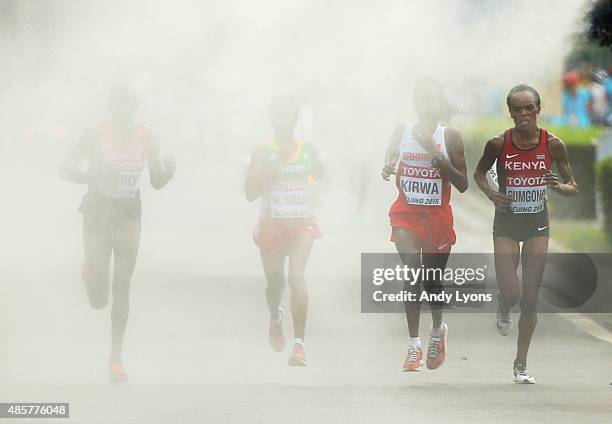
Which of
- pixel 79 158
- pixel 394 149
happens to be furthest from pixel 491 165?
pixel 79 158

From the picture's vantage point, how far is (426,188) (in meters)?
11.7

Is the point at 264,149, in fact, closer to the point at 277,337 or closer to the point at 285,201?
the point at 285,201

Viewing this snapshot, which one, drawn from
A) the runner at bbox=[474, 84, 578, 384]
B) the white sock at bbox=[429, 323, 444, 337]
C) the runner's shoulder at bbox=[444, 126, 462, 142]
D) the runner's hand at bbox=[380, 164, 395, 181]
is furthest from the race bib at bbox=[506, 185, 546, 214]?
the white sock at bbox=[429, 323, 444, 337]

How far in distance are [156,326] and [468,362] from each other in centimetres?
301

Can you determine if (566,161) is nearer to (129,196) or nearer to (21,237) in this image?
(129,196)

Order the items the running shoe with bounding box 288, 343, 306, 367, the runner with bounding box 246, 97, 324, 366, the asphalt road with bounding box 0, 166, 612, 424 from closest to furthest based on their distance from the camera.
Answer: the asphalt road with bounding box 0, 166, 612, 424
the runner with bounding box 246, 97, 324, 366
the running shoe with bounding box 288, 343, 306, 367

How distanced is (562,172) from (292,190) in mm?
1625

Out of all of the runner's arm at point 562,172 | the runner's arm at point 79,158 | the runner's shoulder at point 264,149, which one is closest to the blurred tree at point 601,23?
the runner's arm at point 562,172

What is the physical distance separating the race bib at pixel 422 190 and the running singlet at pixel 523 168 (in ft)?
1.35

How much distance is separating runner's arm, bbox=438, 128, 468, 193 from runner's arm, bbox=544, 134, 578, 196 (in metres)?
0.50

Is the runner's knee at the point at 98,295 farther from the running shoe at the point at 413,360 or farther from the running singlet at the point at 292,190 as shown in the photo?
the running shoe at the point at 413,360

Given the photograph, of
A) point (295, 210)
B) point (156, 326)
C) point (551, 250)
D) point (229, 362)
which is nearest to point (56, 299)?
point (156, 326)

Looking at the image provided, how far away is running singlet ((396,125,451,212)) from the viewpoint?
1158 cm

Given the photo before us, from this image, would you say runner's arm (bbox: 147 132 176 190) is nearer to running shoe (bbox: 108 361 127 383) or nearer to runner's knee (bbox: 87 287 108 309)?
runner's knee (bbox: 87 287 108 309)
